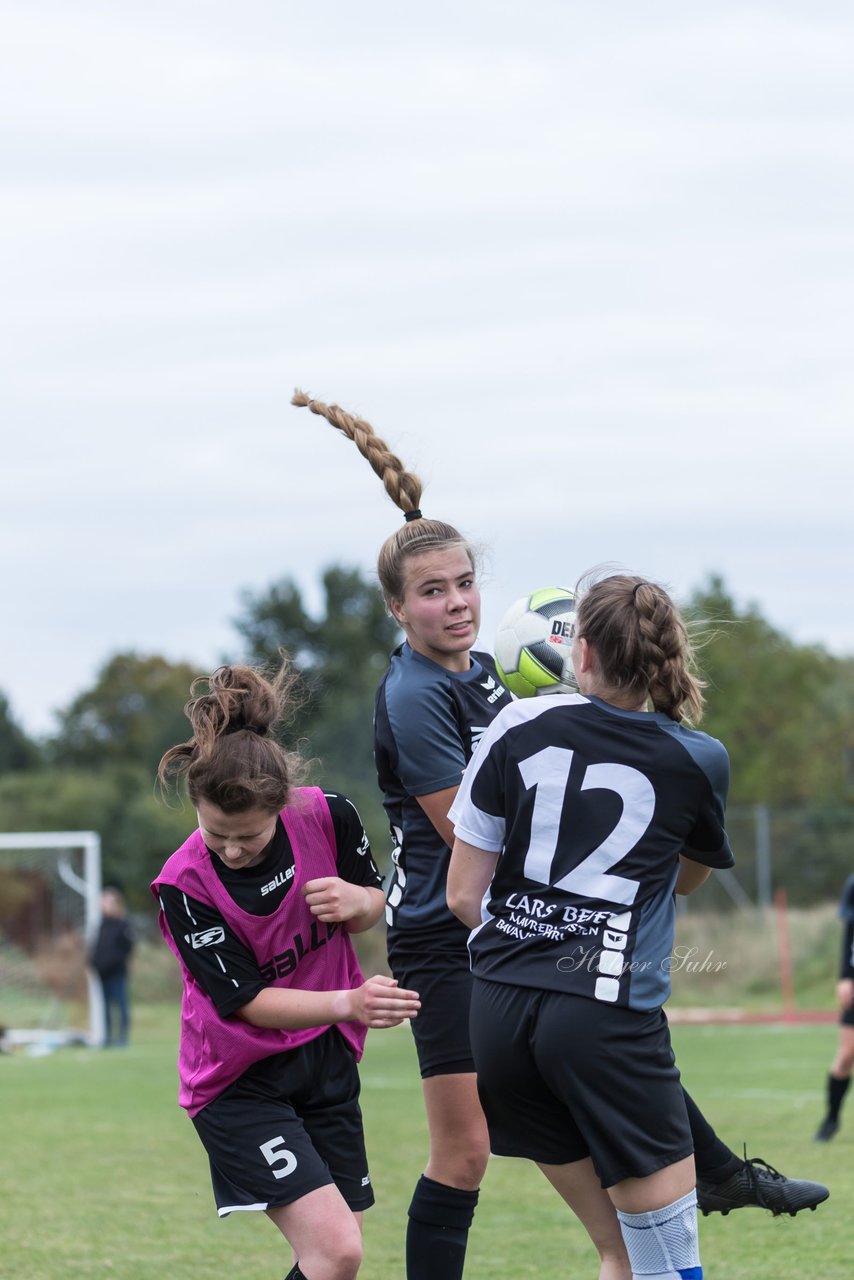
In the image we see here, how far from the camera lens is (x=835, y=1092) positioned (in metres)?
9.73

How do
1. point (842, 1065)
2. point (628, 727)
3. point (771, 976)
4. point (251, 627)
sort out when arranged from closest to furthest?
point (628, 727)
point (842, 1065)
point (771, 976)
point (251, 627)

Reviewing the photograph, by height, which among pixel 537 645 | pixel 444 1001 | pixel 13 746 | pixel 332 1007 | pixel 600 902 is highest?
pixel 537 645

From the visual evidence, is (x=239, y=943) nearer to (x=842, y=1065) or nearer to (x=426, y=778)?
(x=426, y=778)

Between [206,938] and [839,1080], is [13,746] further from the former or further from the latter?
[206,938]

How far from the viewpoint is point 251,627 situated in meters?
66.4

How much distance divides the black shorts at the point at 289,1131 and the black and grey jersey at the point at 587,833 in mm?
800

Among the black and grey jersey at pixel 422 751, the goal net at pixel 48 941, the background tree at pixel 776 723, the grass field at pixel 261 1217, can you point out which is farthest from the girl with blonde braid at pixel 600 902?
the background tree at pixel 776 723

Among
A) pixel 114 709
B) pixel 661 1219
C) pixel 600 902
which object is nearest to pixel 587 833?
pixel 600 902

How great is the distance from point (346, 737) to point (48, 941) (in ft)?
57.2

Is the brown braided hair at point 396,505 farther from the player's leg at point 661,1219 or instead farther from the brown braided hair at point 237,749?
the player's leg at point 661,1219

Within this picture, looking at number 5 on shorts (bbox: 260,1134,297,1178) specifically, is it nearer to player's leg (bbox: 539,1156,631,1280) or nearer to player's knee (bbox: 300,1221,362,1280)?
player's knee (bbox: 300,1221,362,1280)

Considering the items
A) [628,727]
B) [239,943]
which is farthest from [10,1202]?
[628,727]

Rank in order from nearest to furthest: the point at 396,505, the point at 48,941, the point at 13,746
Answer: the point at 396,505
the point at 48,941
the point at 13,746

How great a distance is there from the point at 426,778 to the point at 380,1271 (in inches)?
105
